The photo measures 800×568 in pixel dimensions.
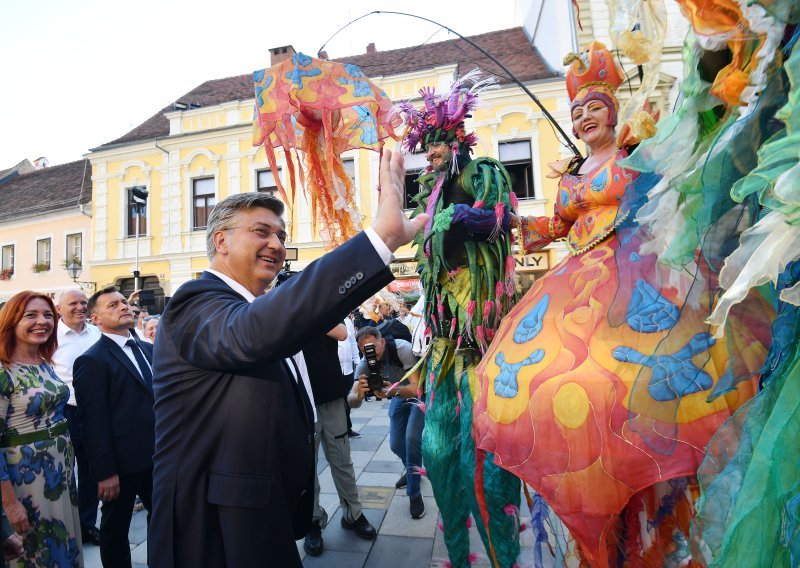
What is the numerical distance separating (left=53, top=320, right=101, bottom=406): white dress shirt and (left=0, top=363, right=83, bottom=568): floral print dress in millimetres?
1476

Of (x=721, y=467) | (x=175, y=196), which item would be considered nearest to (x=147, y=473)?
(x=721, y=467)

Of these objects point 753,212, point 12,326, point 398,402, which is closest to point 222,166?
point 398,402

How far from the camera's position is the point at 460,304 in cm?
223

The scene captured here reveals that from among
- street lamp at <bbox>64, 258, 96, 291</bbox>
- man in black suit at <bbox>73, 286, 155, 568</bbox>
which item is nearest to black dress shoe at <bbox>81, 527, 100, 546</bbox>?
man in black suit at <bbox>73, 286, 155, 568</bbox>

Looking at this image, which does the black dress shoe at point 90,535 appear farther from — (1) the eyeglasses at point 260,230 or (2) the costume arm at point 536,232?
(2) the costume arm at point 536,232

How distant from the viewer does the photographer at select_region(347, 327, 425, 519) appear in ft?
11.4

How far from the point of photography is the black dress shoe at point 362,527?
323cm

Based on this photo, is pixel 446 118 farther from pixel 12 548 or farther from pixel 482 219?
pixel 12 548

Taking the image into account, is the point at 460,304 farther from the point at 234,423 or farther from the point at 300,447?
the point at 234,423

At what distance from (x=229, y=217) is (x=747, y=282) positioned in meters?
1.39

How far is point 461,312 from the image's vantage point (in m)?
2.21

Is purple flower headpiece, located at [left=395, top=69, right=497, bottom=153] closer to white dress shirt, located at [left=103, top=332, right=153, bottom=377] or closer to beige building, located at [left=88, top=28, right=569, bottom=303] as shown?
white dress shirt, located at [left=103, top=332, right=153, bottom=377]

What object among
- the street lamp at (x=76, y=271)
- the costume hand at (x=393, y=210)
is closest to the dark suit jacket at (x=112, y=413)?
the costume hand at (x=393, y=210)

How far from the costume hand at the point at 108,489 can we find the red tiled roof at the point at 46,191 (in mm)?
19231
